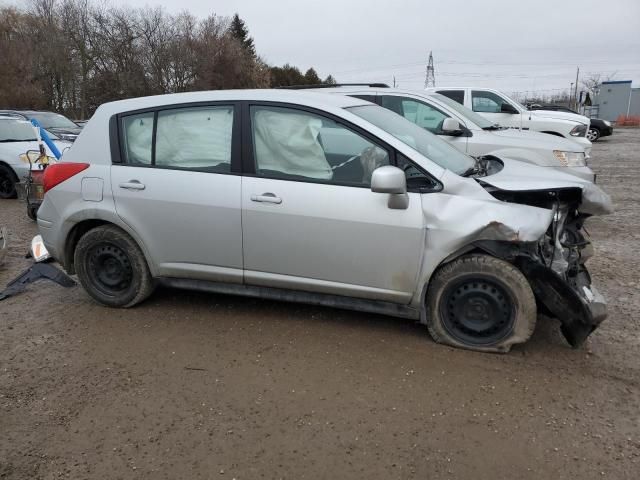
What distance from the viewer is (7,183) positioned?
33.2 ft

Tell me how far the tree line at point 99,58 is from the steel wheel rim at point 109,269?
34.7m

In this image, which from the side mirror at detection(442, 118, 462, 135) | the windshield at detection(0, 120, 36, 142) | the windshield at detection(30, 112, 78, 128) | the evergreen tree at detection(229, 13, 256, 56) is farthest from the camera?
the evergreen tree at detection(229, 13, 256, 56)

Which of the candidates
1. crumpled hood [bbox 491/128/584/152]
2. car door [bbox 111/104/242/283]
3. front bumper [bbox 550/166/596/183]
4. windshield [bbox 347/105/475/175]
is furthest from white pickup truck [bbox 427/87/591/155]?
car door [bbox 111/104/242/283]

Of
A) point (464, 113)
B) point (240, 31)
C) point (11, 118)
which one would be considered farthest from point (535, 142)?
point (240, 31)

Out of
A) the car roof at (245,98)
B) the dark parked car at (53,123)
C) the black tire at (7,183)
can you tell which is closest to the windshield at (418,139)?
the car roof at (245,98)

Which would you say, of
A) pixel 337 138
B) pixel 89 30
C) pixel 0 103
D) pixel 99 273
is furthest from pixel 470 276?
pixel 89 30

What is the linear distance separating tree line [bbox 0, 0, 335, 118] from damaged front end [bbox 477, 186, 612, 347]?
37.1 metres

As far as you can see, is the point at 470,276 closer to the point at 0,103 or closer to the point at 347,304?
the point at 347,304

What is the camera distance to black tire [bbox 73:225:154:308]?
4.39 m

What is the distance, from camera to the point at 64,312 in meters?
4.58

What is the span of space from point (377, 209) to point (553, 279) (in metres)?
1.22

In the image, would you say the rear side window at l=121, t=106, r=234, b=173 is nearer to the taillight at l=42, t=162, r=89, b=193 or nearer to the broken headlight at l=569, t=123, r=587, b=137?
the taillight at l=42, t=162, r=89, b=193

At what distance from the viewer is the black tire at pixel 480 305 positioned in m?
3.49

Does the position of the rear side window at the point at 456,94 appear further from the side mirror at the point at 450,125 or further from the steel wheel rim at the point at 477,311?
the steel wheel rim at the point at 477,311
